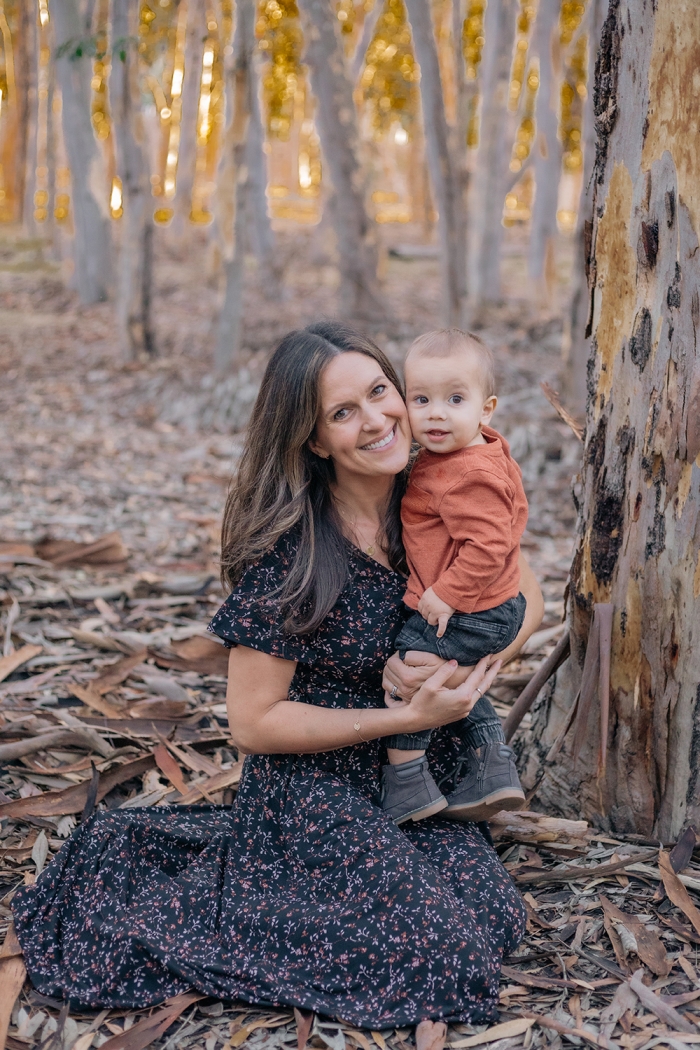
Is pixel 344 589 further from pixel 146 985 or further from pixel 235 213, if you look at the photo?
pixel 235 213

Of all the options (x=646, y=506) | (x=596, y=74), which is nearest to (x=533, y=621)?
(x=646, y=506)

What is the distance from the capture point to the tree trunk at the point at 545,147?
36.8ft

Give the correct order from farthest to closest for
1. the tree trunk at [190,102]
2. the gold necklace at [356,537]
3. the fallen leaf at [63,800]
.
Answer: the tree trunk at [190,102] < the fallen leaf at [63,800] < the gold necklace at [356,537]

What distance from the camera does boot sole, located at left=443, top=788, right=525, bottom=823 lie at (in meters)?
2.69

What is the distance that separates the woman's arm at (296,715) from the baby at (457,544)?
0.13 meters

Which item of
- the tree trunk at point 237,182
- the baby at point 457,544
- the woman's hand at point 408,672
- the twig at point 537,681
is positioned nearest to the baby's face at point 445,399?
the baby at point 457,544

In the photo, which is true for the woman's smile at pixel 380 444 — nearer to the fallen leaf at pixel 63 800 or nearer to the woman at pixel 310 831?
the woman at pixel 310 831

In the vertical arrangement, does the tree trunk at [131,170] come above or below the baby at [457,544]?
above

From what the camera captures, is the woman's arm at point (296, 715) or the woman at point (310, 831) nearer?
the woman at point (310, 831)

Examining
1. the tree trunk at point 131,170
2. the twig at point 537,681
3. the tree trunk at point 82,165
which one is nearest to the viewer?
the twig at point 537,681

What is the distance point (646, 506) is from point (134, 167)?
340 inches

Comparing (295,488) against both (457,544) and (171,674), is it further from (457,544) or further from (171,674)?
(171,674)

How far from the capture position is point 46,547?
551cm

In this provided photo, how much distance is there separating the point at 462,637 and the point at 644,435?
738 mm
